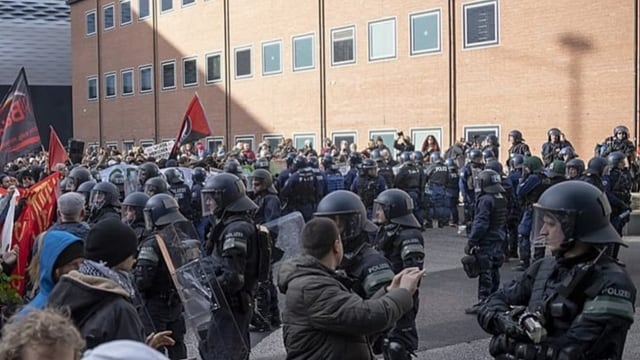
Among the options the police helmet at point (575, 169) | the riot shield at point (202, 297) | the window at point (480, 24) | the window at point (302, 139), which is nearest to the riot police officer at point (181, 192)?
the police helmet at point (575, 169)

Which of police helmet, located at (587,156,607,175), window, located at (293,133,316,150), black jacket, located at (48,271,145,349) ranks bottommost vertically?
black jacket, located at (48,271,145,349)

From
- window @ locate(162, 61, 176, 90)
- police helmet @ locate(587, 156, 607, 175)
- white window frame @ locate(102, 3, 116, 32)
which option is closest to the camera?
police helmet @ locate(587, 156, 607, 175)

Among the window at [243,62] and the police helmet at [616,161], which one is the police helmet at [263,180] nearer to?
the police helmet at [616,161]

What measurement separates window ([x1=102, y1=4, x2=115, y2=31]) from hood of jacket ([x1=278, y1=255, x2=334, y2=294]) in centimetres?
4563

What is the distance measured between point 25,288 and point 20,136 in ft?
25.0

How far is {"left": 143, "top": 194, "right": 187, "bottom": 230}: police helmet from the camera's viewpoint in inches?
308

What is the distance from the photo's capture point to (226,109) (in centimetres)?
3859

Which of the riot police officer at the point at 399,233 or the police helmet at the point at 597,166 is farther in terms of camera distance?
the police helmet at the point at 597,166

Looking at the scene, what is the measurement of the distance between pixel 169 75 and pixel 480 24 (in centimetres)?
2022

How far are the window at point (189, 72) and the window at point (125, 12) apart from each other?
682 centimetres

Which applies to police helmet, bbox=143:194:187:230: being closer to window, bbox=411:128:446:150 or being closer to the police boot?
the police boot

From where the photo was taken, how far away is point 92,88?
51.1 meters

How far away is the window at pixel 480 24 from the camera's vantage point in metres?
26.5

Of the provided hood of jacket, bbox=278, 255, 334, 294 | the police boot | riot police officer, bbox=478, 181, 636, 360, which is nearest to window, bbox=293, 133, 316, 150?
Answer: the police boot
